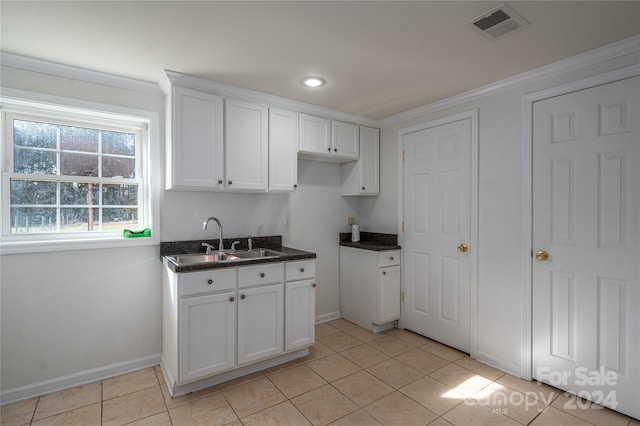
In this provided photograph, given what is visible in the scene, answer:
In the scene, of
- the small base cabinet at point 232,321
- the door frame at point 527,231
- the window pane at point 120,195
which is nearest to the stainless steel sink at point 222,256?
the small base cabinet at point 232,321

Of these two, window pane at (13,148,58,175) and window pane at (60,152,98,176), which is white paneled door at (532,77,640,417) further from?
window pane at (13,148,58,175)

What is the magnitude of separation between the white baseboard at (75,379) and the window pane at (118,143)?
1.75 m

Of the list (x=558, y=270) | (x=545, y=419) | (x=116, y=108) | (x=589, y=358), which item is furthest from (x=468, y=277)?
(x=116, y=108)

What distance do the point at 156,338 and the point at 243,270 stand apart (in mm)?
1072

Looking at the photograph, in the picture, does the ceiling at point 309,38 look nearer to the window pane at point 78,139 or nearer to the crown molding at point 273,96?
the crown molding at point 273,96

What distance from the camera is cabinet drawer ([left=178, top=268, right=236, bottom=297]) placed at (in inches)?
88.0

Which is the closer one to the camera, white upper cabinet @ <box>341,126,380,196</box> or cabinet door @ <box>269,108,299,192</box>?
cabinet door @ <box>269,108,299,192</box>

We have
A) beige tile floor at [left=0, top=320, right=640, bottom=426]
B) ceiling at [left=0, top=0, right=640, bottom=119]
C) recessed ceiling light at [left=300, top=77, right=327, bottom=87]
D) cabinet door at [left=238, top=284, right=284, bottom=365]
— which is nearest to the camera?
ceiling at [left=0, top=0, right=640, bottom=119]

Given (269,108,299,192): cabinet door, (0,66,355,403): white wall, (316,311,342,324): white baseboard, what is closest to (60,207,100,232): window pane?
(0,66,355,403): white wall

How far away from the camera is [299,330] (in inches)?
108

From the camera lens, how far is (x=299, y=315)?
2.76 m

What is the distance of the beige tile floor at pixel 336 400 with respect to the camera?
2018 mm

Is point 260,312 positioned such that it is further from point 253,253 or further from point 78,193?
point 78,193

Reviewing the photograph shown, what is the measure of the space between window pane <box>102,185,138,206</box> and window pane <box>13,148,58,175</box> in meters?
0.36
